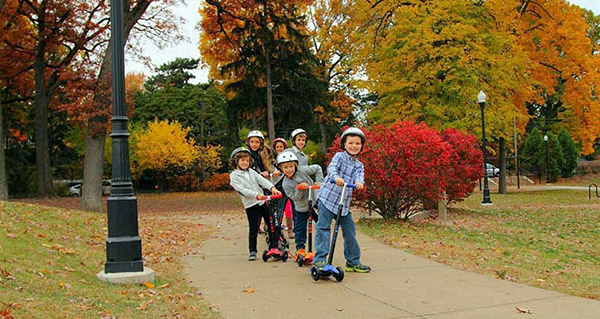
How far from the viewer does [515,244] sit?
1215 cm

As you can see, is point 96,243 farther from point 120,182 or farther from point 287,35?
point 287,35

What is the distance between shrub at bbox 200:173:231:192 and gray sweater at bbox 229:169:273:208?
124ft

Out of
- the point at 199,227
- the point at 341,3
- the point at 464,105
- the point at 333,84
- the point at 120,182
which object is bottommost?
the point at 199,227

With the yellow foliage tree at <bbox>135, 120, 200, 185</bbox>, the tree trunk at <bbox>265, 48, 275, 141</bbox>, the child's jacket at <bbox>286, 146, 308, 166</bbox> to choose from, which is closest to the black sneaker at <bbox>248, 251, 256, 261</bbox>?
the child's jacket at <bbox>286, 146, 308, 166</bbox>

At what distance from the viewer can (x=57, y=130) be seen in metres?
47.1

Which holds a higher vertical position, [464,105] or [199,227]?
[464,105]

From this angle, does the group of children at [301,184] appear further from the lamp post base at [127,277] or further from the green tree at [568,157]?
the green tree at [568,157]

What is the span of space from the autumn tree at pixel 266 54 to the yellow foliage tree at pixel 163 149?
13.2 meters

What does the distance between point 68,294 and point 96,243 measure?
4.65 meters

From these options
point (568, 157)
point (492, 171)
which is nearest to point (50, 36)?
point (492, 171)

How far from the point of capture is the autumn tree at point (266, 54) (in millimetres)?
28328

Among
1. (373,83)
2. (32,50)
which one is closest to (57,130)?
(32,50)

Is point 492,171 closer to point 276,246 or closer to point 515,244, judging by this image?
point 515,244

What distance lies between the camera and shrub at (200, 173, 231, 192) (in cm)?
4634
